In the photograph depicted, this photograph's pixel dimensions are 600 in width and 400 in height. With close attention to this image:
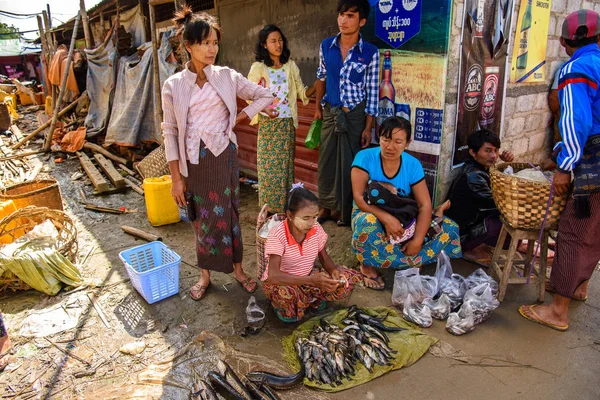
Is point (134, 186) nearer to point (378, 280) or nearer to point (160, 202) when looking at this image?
point (160, 202)

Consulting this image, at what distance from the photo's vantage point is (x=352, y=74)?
159 inches

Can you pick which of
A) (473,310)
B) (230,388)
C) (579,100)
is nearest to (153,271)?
(230,388)

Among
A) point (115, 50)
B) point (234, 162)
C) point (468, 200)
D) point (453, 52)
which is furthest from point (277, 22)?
point (115, 50)

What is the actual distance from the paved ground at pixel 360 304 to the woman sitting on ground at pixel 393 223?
1.13 ft

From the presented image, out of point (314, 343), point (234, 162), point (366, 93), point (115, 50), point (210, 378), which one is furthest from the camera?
point (115, 50)

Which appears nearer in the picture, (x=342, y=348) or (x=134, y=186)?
(x=342, y=348)

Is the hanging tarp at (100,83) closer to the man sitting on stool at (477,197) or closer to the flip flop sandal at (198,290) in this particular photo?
the flip flop sandal at (198,290)

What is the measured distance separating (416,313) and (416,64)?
2.26 metres

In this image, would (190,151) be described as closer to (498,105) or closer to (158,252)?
(158,252)

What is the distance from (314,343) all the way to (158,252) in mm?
1846

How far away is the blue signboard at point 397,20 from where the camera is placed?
148 inches

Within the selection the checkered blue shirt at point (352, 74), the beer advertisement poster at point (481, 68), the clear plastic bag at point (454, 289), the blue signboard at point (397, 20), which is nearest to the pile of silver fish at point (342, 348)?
the clear plastic bag at point (454, 289)

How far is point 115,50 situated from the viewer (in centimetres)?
906

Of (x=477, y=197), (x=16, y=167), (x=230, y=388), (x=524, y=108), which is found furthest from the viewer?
(x=16, y=167)
